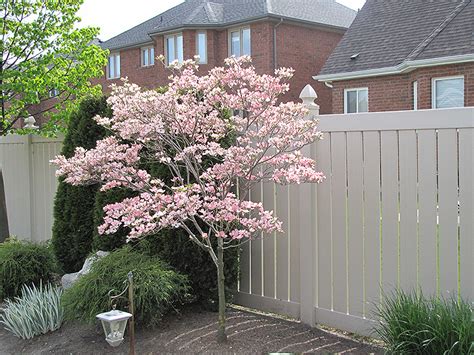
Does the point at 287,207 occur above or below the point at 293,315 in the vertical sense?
above

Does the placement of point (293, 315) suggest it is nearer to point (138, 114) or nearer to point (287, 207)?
point (287, 207)

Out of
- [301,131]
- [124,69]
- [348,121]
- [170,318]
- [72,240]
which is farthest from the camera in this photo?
[124,69]

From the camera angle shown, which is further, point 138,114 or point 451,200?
point 138,114

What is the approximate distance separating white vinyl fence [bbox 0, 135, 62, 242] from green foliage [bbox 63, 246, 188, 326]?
402cm

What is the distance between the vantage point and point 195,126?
448cm

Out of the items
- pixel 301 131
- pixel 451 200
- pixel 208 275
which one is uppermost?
pixel 301 131

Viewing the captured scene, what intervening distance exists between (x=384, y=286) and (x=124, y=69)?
26982 mm

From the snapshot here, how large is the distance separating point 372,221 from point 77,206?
386 cm

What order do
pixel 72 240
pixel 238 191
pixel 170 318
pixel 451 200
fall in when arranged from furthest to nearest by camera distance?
pixel 72 240 < pixel 238 191 < pixel 170 318 < pixel 451 200

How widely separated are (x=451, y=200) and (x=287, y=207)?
5.26ft

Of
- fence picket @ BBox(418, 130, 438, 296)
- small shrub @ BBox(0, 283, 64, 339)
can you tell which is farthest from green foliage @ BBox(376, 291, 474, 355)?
small shrub @ BBox(0, 283, 64, 339)

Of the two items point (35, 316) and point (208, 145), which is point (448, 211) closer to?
point (208, 145)

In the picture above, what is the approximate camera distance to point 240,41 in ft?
79.5

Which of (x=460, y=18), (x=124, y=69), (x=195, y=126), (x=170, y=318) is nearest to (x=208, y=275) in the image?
(x=170, y=318)
